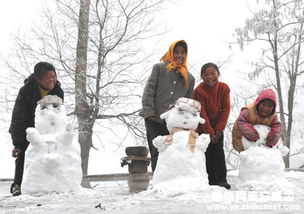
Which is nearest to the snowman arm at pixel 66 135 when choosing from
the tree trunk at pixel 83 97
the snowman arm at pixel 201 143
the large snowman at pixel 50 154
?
the large snowman at pixel 50 154

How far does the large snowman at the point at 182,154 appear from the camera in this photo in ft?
14.0

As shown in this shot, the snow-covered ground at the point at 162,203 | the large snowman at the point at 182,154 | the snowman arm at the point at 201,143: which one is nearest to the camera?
the snow-covered ground at the point at 162,203

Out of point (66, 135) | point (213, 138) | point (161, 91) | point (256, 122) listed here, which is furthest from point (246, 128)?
point (66, 135)

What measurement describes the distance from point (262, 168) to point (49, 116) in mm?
2537

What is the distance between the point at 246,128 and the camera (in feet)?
16.3

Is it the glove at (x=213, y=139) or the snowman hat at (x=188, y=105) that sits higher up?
the snowman hat at (x=188, y=105)

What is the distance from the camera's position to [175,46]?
16.9 ft

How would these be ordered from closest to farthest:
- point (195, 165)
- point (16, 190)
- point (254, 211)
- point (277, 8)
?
point (254, 211)
point (195, 165)
point (16, 190)
point (277, 8)

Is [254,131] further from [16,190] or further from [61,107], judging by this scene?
[16,190]

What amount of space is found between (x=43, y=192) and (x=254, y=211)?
2.42 m

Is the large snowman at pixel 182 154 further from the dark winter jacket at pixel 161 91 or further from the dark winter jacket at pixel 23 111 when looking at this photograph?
the dark winter jacket at pixel 23 111

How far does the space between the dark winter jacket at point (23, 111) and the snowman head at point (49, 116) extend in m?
0.24

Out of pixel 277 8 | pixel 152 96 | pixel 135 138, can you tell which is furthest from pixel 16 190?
pixel 277 8

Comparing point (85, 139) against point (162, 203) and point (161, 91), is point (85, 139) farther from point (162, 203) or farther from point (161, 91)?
point (162, 203)
